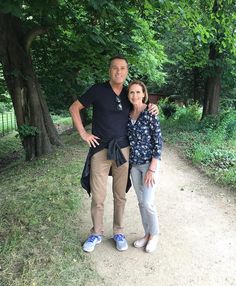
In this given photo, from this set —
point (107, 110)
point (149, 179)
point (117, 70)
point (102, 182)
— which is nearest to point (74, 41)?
point (117, 70)

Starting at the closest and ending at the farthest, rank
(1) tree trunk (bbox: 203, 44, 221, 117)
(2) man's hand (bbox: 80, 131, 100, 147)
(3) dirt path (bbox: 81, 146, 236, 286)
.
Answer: (3) dirt path (bbox: 81, 146, 236, 286) → (2) man's hand (bbox: 80, 131, 100, 147) → (1) tree trunk (bbox: 203, 44, 221, 117)

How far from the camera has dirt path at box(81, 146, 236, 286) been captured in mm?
3637

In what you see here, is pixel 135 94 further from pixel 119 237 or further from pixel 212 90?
pixel 212 90

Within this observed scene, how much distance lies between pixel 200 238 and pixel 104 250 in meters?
1.27

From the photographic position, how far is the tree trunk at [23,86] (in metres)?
7.54

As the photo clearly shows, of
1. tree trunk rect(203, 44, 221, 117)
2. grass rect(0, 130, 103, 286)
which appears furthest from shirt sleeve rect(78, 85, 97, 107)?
tree trunk rect(203, 44, 221, 117)

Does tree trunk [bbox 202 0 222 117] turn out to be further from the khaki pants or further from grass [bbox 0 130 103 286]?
the khaki pants

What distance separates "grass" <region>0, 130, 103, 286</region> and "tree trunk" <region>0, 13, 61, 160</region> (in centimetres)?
150

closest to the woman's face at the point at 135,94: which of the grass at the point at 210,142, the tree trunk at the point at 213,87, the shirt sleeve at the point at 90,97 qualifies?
the shirt sleeve at the point at 90,97

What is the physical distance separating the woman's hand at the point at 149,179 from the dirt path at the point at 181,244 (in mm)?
879

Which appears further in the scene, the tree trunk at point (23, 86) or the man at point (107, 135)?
the tree trunk at point (23, 86)

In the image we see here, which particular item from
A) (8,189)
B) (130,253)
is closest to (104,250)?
(130,253)

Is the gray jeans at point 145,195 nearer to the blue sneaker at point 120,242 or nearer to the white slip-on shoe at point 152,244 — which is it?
the white slip-on shoe at point 152,244

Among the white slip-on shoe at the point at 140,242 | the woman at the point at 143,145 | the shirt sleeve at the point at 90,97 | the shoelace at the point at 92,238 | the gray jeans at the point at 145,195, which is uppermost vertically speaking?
the shirt sleeve at the point at 90,97
